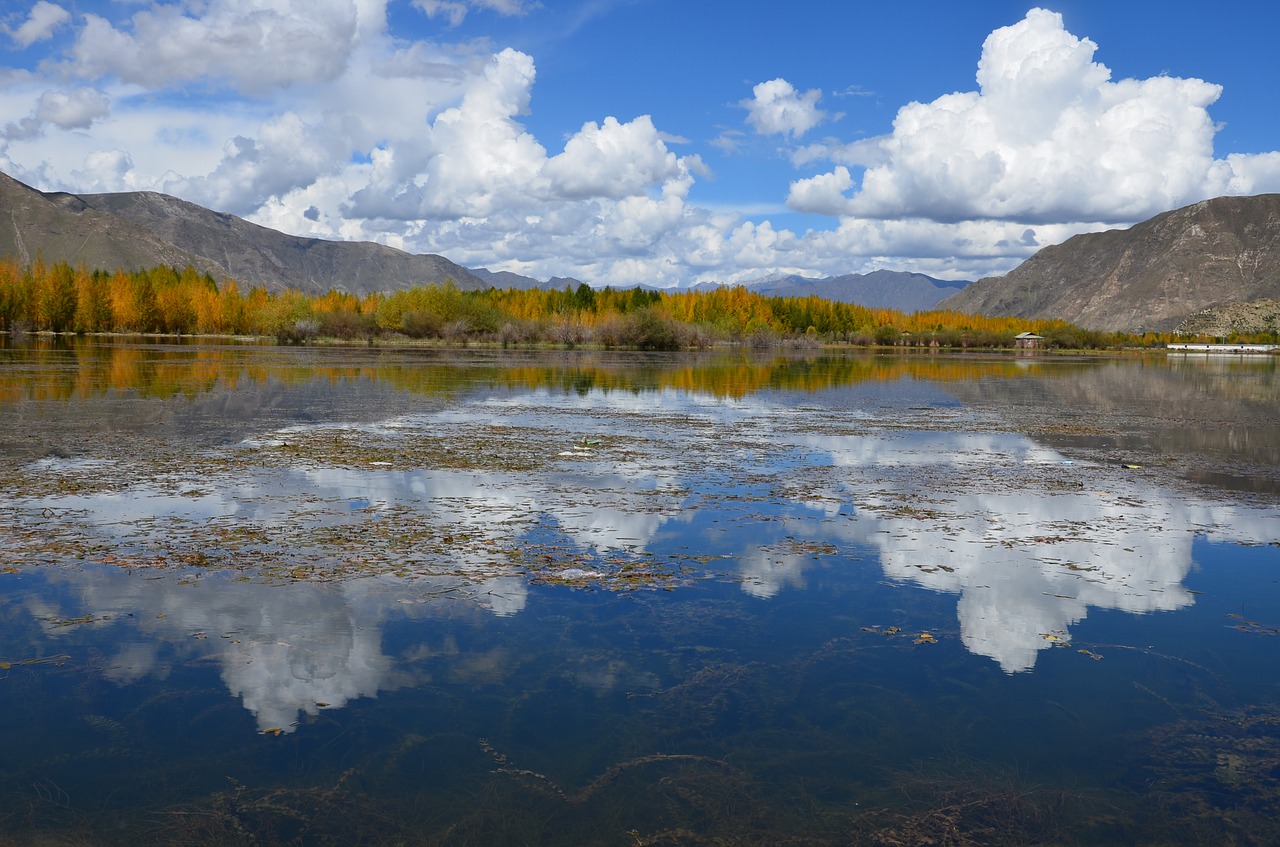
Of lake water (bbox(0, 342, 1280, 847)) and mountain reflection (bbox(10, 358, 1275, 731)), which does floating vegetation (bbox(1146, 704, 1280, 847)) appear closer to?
lake water (bbox(0, 342, 1280, 847))

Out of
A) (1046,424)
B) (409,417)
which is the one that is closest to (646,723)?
(409,417)

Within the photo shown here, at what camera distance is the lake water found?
6.23m

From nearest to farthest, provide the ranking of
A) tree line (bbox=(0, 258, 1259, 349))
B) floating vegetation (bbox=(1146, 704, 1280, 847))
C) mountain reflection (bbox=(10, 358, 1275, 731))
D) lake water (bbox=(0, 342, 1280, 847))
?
floating vegetation (bbox=(1146, 704, 1280, 847)) → lake water (bbox=(0, 342, 1280, 847)) → mountain reflection (bbox=(10, 358, 1275, 731)) → tree line (bbox=(0, 258, 1259, 349))

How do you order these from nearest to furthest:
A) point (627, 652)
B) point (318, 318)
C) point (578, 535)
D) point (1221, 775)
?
point (1221, 775), point (627, 652), point (578, 535), point (318, 318)

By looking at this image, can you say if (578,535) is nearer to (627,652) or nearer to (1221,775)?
(627,652)

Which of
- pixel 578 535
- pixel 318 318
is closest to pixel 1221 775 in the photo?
pixel 578 535

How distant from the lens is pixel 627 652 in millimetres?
8977

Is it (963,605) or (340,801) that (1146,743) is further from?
(340,801)

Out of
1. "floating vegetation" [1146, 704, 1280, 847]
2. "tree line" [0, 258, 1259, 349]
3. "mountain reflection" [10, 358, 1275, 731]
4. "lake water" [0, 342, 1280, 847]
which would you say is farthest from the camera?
"tree line" [0, 258, 1259, 349]

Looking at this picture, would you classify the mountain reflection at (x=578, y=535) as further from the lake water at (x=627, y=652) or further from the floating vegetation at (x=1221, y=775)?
the floating vegetation at (x=1221, y=775)

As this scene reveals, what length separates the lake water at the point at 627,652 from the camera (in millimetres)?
6234

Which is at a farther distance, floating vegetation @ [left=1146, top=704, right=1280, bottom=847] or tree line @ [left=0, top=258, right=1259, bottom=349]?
tree line @ [left=0, top=258, right=1259, bottom=349]

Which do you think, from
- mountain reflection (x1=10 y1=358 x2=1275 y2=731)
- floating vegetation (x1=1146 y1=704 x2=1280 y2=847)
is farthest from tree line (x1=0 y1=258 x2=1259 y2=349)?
floating vegetation (x1=1146 y1=704 x2=1280 y2=847)

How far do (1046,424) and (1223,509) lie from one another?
15.9m
